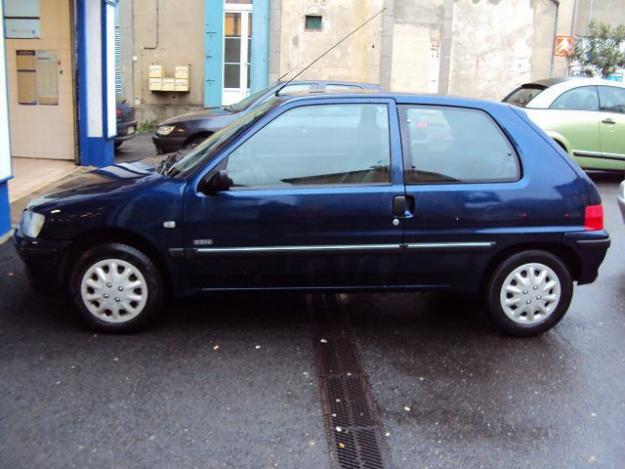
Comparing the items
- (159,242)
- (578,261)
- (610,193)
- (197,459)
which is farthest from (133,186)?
(610,193)

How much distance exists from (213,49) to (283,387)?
44.8 feet

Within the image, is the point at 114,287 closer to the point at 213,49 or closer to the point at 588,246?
the point at 588,246

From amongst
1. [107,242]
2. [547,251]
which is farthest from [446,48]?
[107,242]

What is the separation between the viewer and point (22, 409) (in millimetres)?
3713

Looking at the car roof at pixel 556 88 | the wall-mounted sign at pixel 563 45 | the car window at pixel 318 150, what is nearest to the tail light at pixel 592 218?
the car window at pixel 318 150

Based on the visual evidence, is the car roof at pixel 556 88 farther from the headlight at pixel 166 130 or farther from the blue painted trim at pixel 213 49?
the blue painted trim at pixel 213 49

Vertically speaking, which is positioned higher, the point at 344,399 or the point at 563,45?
the point at 563,45

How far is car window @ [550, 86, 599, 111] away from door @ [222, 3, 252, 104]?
8356 millimetres

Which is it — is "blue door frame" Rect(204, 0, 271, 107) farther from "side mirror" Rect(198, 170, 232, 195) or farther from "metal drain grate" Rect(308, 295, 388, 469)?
"side mirror" Rect(198, 170, 232, 195)

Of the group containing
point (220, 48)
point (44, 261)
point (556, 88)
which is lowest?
point (44, 261)

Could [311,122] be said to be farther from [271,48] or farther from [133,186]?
[271,48]

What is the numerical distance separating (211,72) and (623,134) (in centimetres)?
950

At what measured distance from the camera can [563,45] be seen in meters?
17.8

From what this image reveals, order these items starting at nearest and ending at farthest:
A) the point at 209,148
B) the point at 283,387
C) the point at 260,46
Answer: the point at 283,387 → the point at 209,148 → the point at 260,46
